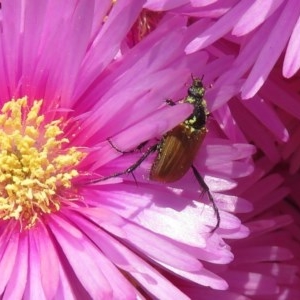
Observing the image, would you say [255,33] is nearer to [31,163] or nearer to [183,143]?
[183,143]

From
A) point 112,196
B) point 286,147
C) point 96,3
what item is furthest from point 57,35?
point 286,147

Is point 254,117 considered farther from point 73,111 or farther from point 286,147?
point 73,111

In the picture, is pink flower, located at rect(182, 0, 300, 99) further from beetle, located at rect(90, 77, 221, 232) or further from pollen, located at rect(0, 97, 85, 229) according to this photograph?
pollen, located at rect(0, 97, 85, 229)

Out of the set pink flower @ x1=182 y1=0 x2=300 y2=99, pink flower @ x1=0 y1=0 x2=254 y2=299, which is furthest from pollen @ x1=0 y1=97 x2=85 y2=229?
pink flower @ x1=182 y1=0 x2=300 y2=99

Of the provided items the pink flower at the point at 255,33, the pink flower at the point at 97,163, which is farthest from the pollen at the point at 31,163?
the pink flower at the point at 255,33

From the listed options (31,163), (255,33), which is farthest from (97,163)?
(255,33)

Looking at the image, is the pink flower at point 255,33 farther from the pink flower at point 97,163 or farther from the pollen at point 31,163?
the pollen at point 31,163

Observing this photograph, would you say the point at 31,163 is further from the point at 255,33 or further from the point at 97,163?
the point at 255,33
